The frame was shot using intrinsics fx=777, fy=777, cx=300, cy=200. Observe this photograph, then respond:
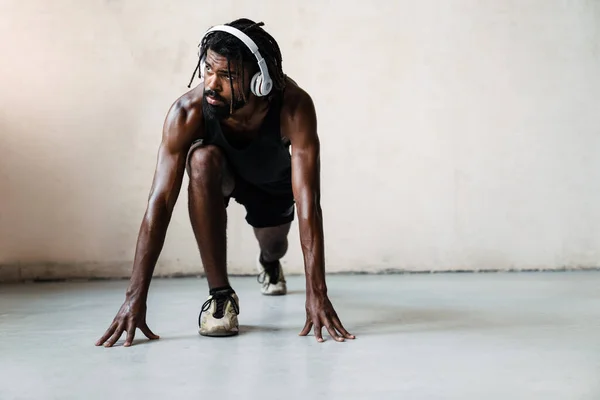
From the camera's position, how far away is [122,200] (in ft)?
14.2

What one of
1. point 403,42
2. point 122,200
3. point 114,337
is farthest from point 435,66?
point 114,337

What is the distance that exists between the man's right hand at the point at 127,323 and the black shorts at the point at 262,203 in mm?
604

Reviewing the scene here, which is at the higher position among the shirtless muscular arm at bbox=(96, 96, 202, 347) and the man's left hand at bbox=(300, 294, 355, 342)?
the shirtless muscular arm at bbox=(96, 96, 202, 347)

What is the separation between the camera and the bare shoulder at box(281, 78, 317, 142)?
2572 mm

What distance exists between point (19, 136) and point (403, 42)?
2.20 m

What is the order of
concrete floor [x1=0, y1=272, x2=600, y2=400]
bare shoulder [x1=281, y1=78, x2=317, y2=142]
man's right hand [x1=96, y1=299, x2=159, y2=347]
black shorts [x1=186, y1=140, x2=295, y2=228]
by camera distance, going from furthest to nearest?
1. black shorts [x1=186, y1=140, x2=295, y2=228]
2. bare shoulder [x1=281, y1=78, x2=317, y2=142]
3. man's right hand [x1=96, y1=299, x2=159, y2=347]
4. concrete floor [x1=0, y1=272, x2=600, y2=400]

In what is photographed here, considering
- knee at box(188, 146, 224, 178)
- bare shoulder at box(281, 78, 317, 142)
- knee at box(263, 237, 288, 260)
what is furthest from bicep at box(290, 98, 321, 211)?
knee at box(263, 237, 288, 260)

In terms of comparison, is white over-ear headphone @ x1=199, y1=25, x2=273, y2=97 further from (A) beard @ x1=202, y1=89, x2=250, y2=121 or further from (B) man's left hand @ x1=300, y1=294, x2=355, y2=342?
(B) man's left hand @ x1=300, y1=294, x2=355, y2=342

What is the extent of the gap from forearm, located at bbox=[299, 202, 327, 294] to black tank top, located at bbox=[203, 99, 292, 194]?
313 mm

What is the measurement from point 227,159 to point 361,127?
184cm

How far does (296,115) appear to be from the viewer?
258cm

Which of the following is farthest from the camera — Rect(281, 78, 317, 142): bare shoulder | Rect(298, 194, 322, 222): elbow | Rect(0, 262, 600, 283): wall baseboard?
Rect(0, 262, 600, 283): wall baseboard

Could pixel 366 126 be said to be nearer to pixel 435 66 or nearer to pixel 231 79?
pixel 435 66

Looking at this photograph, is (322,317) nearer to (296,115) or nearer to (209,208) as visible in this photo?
(209,208)
